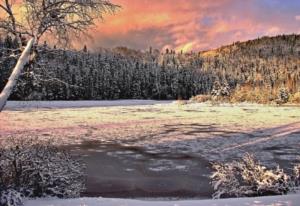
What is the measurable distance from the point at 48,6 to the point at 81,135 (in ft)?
37.0

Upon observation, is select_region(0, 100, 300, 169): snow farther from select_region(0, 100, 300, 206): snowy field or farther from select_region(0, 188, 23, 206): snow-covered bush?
select_region(0, 188, 23, 206): snow-covered bush

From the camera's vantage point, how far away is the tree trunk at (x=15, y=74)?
7.31m

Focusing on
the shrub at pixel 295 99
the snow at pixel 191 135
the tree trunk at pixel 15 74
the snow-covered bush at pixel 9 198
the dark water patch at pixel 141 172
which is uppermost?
the tree trunk at pixel 15 74

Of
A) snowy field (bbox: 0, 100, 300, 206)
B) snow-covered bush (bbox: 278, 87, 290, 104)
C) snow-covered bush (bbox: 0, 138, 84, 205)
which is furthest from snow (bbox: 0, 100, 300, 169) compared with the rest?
snow-covered bush (bbox: 278, 87, 290, 104)

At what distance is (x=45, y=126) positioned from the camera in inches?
859

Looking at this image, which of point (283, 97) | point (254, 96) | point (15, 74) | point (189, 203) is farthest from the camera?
point (254, 96)

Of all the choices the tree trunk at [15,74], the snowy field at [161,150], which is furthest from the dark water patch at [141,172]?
the tree trunk at [15,74]

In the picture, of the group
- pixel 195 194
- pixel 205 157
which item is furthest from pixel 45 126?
pixel 195 194

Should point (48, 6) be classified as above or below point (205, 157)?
above

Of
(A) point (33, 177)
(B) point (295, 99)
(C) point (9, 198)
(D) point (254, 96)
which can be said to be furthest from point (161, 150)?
(D) point (254, 96)

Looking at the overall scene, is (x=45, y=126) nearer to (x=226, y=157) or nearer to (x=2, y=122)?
(x=2, y=122)

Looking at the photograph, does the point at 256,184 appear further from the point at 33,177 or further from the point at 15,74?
the point at 15,74

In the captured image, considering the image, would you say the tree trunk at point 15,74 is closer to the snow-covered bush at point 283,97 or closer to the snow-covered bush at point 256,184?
the snow-covered bush at point 256,184

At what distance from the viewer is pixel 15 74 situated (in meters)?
7.56
